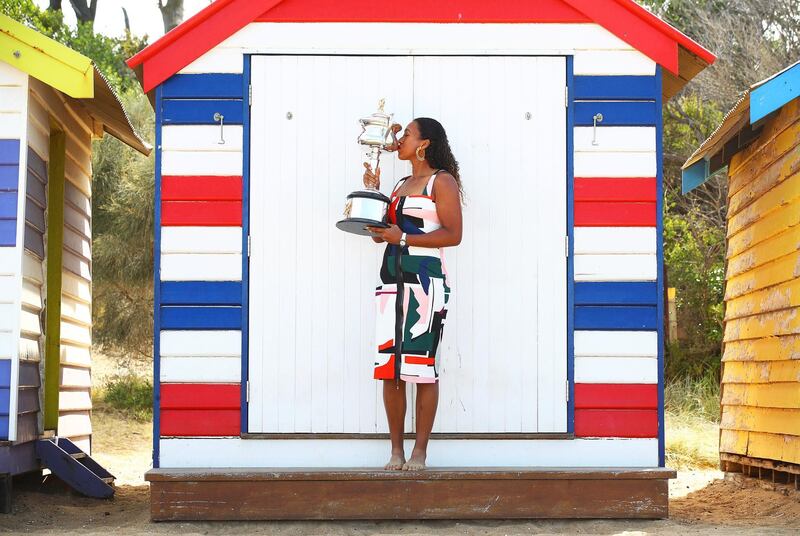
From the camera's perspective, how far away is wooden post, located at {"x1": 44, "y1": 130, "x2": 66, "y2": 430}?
714cm

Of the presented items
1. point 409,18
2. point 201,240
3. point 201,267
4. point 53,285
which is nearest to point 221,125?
point 201,240

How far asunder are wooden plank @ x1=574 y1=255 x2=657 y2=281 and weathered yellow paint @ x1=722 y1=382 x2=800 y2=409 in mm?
1418

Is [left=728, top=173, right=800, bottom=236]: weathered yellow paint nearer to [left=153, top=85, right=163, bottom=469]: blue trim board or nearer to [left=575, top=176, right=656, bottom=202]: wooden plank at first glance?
[left=575, top=176, right=656, bottom=202]: wooden plank

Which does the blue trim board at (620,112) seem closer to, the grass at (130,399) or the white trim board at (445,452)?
the white trim board at (445,452)

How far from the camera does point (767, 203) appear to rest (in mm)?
7426

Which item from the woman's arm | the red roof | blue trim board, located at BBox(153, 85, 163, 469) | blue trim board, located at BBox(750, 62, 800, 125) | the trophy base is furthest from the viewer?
blue trim board, located at BBox(750, 62, 800, 125)

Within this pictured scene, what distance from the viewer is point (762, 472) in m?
7.66

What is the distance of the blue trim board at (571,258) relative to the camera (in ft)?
19.7

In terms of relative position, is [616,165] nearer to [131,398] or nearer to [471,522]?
[471,522]

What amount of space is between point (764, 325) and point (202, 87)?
13.0 ft

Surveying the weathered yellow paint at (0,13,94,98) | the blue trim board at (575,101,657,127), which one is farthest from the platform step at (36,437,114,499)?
the blue trim board at (575,101,657,127)

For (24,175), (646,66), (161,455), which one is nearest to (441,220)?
(646,66)

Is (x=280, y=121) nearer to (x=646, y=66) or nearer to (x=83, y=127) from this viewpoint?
(x=646, y=66)

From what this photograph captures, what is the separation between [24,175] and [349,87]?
186 centimetres
